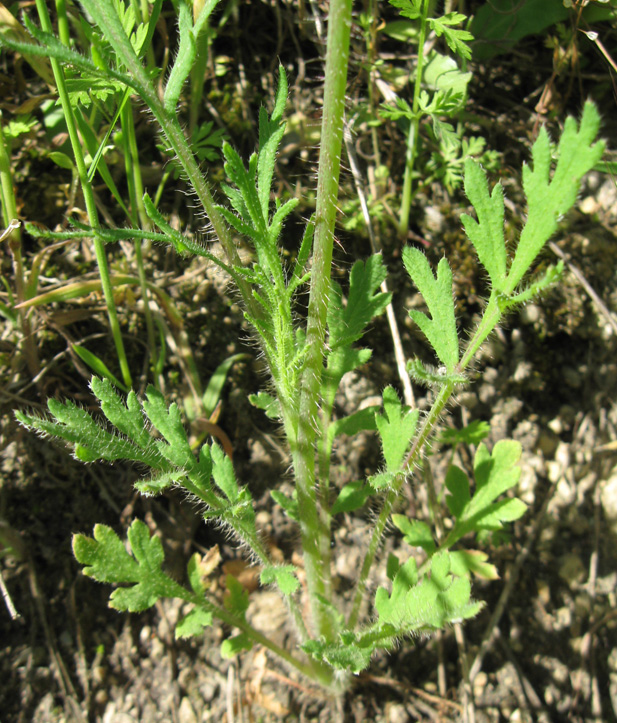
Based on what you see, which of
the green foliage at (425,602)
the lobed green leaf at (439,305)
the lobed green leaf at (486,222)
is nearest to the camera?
the lobed green leaf at (486,222)

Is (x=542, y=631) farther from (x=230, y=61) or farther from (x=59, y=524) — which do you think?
(x=230, y=61)

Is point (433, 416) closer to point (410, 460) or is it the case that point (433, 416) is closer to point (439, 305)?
point (410, 460)

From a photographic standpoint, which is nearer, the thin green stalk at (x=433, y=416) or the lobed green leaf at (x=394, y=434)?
the thin green stalk at (x=433, y=416)

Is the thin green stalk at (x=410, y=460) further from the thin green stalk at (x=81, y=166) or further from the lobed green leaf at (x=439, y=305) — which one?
the thin green stalk at (x=81, y=166)

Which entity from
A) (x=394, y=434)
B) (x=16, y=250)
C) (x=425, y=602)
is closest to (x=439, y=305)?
(x=394, y=434)

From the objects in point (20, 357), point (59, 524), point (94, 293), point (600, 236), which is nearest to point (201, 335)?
point (94, 293)

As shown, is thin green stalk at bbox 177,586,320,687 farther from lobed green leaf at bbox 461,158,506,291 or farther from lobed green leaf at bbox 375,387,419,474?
lobed green leaf at bbox 461,158,506,291

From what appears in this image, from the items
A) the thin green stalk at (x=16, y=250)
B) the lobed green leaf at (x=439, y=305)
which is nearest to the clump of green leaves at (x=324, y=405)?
the lobed green leaf at (x=439, y=305)
